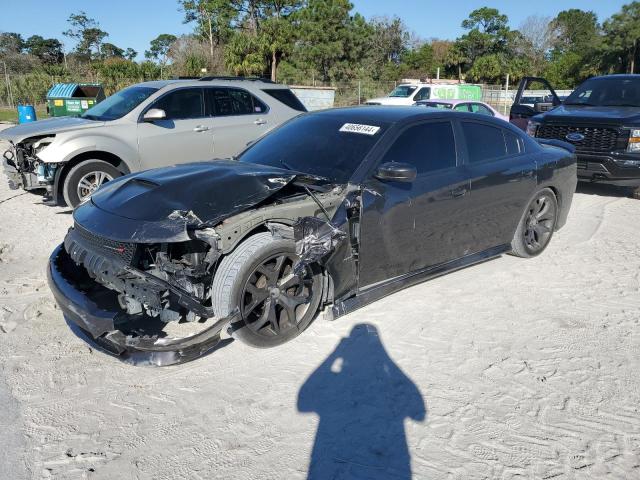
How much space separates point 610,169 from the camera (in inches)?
329

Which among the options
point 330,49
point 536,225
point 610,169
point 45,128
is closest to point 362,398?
point 536,225

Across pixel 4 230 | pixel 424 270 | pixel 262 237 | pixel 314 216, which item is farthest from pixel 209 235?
pixel 4 230

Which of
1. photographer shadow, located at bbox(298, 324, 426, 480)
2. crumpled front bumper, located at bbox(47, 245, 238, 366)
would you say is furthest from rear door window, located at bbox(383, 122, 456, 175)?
crumpled front bumper, located at bbox(47, 245, 238, 366)

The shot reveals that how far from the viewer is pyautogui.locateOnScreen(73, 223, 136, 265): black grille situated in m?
3.44

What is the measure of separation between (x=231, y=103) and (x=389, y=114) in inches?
177

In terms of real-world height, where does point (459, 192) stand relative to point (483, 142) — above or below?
below

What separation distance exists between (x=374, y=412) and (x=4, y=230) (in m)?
5.68

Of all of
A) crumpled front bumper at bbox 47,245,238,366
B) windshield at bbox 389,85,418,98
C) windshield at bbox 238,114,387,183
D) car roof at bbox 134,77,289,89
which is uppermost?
windshield at bbox 389,85,418,98

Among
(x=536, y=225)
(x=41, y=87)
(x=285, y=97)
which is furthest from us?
(x=41, y=87)

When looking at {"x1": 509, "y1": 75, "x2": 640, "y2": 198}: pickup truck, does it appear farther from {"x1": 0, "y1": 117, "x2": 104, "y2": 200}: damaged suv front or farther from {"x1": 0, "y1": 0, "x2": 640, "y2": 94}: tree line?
{"x1": 0, "y1": 0, "x2": 640, "y2": 94}: tree line

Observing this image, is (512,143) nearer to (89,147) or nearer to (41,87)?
(89,147)

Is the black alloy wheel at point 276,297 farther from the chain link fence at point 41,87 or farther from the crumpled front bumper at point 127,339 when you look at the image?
the chain link fence at point 41,87

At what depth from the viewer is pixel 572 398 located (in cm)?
329

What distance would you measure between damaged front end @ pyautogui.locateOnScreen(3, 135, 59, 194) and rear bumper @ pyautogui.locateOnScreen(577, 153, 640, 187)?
320 inches
